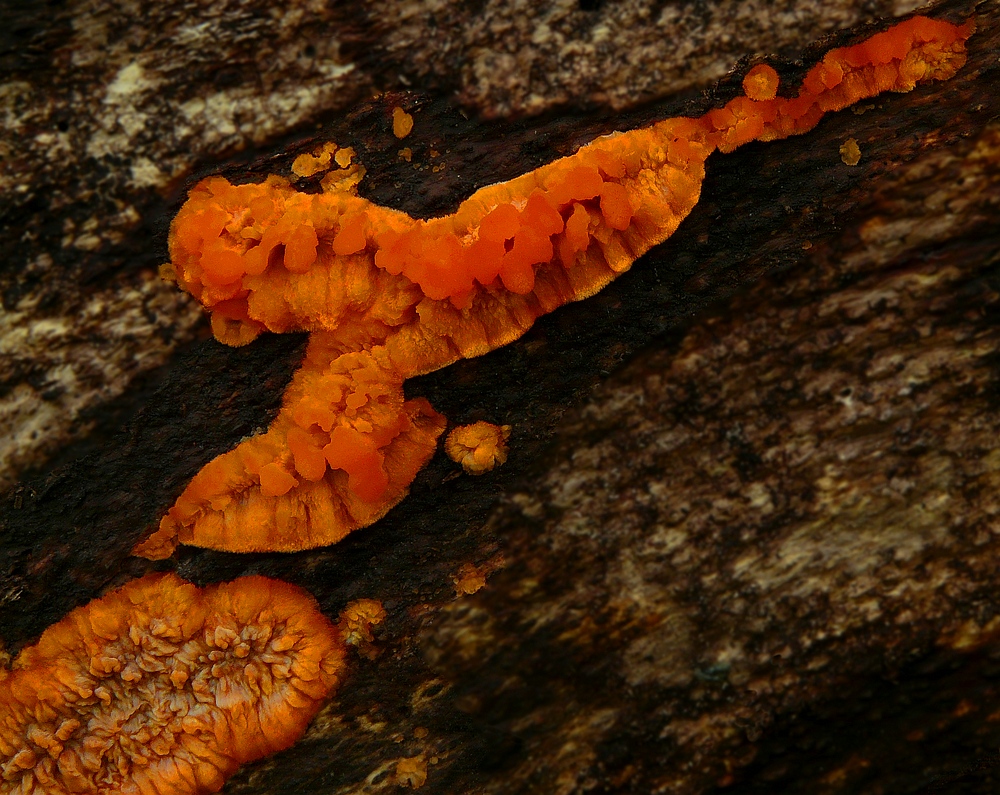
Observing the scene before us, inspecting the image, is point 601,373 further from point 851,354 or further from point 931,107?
point 931,107

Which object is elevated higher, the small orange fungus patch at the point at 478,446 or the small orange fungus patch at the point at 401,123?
the small orange fungus patch at the point at 401,123

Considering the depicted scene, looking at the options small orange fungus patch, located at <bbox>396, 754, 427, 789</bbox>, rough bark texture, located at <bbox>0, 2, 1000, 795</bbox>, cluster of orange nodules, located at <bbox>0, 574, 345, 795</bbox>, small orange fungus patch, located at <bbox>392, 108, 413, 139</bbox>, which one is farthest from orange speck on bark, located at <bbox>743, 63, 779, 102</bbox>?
small orange fungus patch, located at <bbox>396, 754, 427, 789</bbox>

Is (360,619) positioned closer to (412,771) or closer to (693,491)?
(412,771)

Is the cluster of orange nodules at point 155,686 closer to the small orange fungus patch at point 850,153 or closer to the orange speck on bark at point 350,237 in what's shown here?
the orange speck on bark at point 350,237

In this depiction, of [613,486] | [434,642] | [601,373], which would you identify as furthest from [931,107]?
[434,642]

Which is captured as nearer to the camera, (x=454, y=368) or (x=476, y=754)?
(x=454, y=368)

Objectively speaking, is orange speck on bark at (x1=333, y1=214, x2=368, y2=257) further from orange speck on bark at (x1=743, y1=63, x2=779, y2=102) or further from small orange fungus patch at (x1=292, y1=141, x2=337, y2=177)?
orange speck on bark at (x1=743, y1=63, x2=779, y2=102)

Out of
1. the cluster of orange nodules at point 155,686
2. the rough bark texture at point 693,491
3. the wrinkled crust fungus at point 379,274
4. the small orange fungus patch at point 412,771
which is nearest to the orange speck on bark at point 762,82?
the wrinkled crust fungus at point 379,274
